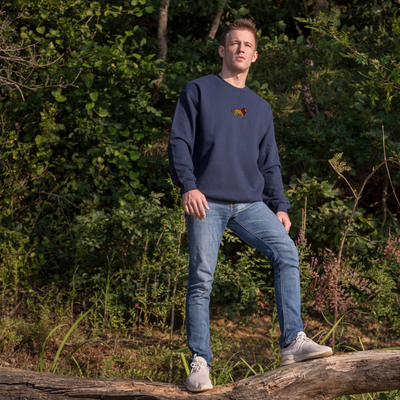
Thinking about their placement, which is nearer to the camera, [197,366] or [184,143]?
[197,366]

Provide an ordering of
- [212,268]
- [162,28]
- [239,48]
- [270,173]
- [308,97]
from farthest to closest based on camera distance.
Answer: [162,28] < [308,97] < [270,173] < [239,48] < [212,268]

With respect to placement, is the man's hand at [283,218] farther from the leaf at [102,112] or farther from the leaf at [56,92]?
the leaf at [56,92]

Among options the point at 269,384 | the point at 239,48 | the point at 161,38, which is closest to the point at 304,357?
the point at 269,384

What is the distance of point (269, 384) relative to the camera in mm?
2371

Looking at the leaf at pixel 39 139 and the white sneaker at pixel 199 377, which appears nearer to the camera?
the white sneaker at pixel 199 377

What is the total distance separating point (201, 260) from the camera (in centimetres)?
249

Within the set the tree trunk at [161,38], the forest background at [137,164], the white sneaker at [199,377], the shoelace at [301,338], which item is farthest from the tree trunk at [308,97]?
the white sneaker at [199,377]

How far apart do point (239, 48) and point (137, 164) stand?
10.6 feet

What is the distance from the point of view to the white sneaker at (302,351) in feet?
7.64

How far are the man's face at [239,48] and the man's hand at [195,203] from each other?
2.67 ft

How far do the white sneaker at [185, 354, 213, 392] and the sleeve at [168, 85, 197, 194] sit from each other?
914 millimetres

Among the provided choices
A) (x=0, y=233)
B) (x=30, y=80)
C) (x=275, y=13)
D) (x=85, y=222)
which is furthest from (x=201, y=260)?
Result: (x=275, y=13)

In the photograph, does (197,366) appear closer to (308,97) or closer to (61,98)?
(61,98)

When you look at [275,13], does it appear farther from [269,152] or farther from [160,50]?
[269,152]
